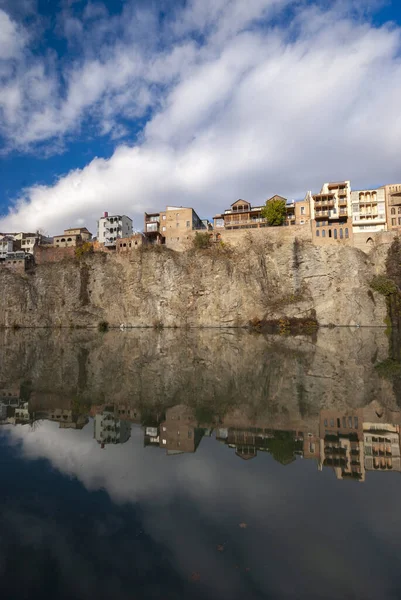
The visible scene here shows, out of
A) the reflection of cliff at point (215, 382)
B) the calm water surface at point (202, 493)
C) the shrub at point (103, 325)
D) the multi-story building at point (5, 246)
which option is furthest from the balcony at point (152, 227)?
the calm water surface at point (202, 493)

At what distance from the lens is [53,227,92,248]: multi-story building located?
238 ft

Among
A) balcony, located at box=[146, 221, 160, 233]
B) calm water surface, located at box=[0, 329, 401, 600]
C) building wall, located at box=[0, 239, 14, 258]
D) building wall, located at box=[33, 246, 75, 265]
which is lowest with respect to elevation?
calm water surface, located at box=[0, 329, 401, 600]

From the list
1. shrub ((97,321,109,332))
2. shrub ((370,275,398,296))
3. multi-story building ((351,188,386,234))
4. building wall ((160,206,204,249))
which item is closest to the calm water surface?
shrub ((370,275,398,296))

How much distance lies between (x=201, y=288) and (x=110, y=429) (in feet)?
167

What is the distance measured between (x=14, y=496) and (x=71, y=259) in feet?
220

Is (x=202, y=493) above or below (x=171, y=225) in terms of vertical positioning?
below

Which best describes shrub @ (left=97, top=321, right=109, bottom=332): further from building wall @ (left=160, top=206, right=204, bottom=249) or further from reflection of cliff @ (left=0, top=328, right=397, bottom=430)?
reflection of cliff @ (left=0, top=328, right=397, bottom=430)

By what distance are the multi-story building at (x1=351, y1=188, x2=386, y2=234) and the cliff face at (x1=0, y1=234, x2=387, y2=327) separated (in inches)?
216

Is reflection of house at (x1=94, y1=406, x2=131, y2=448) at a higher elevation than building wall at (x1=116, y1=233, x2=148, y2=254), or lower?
lower

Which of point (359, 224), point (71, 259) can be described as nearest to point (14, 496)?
point (359, 224)

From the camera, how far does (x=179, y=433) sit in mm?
9102

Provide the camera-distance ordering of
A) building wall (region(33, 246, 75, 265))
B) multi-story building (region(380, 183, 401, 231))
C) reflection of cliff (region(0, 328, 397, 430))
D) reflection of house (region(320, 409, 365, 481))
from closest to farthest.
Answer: reflection of house (region(320, 409, 365, 481)), reflection of cliff (region(0, 328, 397, 430)), multi-story building (region(380, 183, 401, 231)), building wall (region(33, 246, 75, 265))

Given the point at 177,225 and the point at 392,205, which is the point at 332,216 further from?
the point at 177,225

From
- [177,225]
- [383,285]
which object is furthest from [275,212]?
[383,285]
